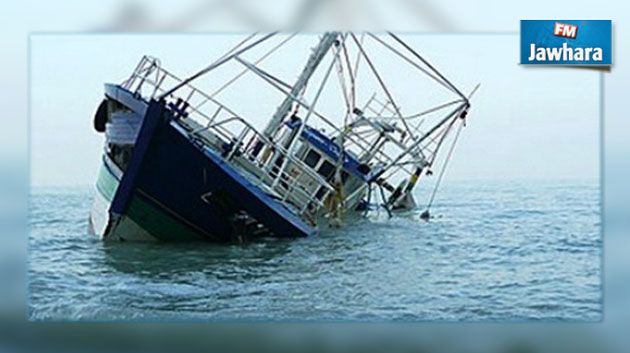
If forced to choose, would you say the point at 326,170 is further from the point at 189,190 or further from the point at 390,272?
the point at 390,272

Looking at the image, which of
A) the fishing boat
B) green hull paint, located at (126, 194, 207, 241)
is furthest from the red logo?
green hull paint, located at (126, 194, 207, 241)

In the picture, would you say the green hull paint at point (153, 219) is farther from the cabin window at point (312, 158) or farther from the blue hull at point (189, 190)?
the cabin window at point (312, 158)

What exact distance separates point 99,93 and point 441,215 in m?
1.41

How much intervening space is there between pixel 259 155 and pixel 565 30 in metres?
1.54

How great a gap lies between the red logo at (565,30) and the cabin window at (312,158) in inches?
47.7

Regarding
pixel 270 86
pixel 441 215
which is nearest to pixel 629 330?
pixel 441 215

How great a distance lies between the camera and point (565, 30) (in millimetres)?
4516

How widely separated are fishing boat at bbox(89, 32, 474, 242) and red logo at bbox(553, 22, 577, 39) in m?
0.48

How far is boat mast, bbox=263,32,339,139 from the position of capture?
183 inches

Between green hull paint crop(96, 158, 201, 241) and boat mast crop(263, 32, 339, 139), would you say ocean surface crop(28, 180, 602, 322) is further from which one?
boat mast crop(263, 32, 339, 139)

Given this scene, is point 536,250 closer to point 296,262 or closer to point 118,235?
point 296,262

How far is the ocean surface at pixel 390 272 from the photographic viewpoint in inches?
183

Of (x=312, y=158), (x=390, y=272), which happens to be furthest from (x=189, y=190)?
(x=390, y=272)

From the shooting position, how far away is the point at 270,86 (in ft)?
16.1
